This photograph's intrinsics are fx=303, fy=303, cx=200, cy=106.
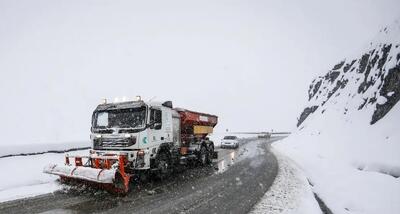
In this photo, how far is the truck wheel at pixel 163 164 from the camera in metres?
12.6

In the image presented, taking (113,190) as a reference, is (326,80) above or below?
above

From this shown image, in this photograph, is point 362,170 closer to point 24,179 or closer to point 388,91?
point 388,91

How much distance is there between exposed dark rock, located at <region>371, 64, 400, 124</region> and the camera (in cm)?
1727

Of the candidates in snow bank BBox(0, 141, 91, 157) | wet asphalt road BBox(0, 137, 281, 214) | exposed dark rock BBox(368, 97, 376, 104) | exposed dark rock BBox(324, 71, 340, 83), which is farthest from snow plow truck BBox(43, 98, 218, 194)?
exposed dark rock BBox(324, 71, 340, 83)

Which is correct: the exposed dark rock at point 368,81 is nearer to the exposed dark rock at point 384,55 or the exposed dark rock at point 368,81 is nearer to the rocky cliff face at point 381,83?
the rocky cliff face at point 381,83

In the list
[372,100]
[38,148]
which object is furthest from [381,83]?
[38,148]

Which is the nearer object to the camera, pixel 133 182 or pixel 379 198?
pixel 379 198

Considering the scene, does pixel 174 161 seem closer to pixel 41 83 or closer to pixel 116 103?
pixel 116 103

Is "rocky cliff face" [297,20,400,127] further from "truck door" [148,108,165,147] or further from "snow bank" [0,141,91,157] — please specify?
"snow bank" [0,141,91,157]

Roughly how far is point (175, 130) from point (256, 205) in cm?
683

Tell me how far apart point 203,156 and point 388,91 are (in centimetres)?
1195

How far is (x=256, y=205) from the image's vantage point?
9.06 meters

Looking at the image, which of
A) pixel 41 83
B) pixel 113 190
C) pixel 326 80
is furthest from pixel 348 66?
pixel 41 83

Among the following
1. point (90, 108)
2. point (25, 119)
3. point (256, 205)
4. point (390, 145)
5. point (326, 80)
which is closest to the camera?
point (256, 205)
